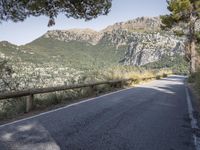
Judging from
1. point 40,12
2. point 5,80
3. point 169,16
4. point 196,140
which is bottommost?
point 196,140

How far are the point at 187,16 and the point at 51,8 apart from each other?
2412 centimetres

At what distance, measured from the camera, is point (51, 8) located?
46.3 ft

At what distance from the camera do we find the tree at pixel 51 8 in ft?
43.1

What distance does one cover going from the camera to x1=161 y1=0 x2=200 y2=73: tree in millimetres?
32719

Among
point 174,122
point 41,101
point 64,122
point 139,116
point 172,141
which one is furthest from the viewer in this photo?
point 41,101

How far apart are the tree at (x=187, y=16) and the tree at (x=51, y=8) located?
67.9 feet

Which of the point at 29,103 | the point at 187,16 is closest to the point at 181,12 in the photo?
the point at 187,16

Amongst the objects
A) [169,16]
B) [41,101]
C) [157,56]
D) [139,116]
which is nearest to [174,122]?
[139,116]

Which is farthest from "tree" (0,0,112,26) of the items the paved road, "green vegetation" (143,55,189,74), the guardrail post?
"green vegetation" (143,55,189,74)

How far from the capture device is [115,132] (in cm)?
614

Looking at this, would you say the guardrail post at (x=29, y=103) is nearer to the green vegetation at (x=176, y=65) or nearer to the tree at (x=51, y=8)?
the tree at (x=51, y=8)

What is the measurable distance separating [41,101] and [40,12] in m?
4.79

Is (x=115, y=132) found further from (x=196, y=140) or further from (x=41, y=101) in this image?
(x=41, y=101)

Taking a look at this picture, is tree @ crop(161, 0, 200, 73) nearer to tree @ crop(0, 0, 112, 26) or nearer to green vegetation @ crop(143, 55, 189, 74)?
tree @ crop(0, 0, 112, 26)
